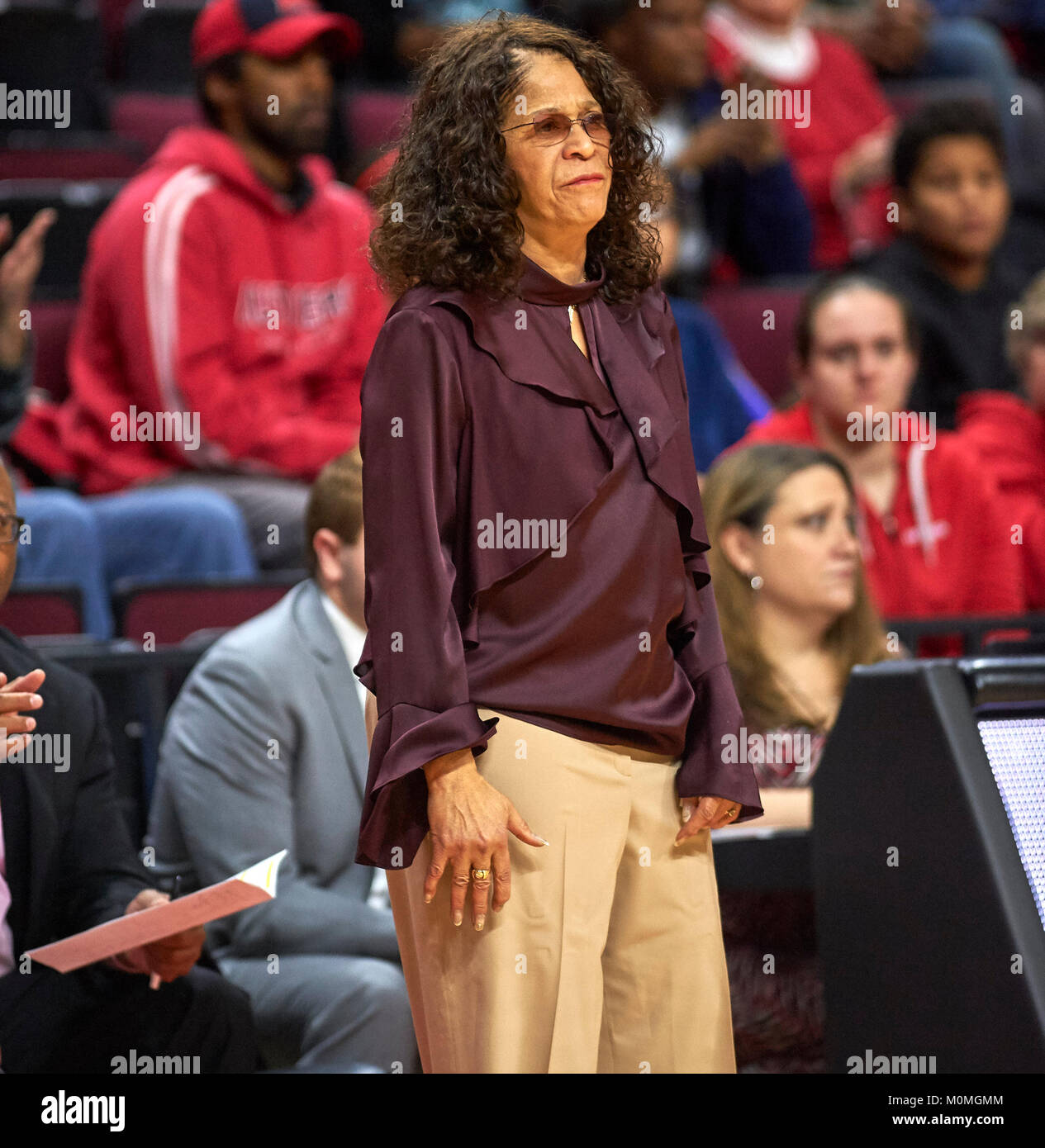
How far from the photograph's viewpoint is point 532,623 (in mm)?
1378

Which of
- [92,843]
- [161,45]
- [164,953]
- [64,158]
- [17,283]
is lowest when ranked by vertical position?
[164,953]

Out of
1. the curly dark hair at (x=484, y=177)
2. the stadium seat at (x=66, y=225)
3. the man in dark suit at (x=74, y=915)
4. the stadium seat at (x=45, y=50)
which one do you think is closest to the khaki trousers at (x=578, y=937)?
the curly dark hair at (x=484, y=177)

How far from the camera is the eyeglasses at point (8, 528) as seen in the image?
1786 millimetres

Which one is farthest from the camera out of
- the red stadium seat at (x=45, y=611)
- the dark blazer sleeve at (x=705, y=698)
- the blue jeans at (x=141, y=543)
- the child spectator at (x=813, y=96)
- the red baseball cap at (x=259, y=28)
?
the child spectator at (x=813, y=96)

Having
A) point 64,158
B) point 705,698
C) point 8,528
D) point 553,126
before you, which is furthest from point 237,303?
point 705,698

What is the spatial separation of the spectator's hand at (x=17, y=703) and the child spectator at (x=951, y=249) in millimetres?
2525

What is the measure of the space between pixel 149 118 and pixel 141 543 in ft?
5.75

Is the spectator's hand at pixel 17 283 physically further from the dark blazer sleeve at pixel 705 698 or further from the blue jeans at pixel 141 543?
the dark blazer sleeve at pixel 705 698

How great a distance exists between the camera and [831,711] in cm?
250

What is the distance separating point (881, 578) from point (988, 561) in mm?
208

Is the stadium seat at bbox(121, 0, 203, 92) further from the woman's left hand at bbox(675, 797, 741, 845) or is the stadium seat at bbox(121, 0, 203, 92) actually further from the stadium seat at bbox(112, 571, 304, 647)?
the woman's left hand at bbox(675, 797, 741, 845)

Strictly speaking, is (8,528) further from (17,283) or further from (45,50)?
(45,50)
